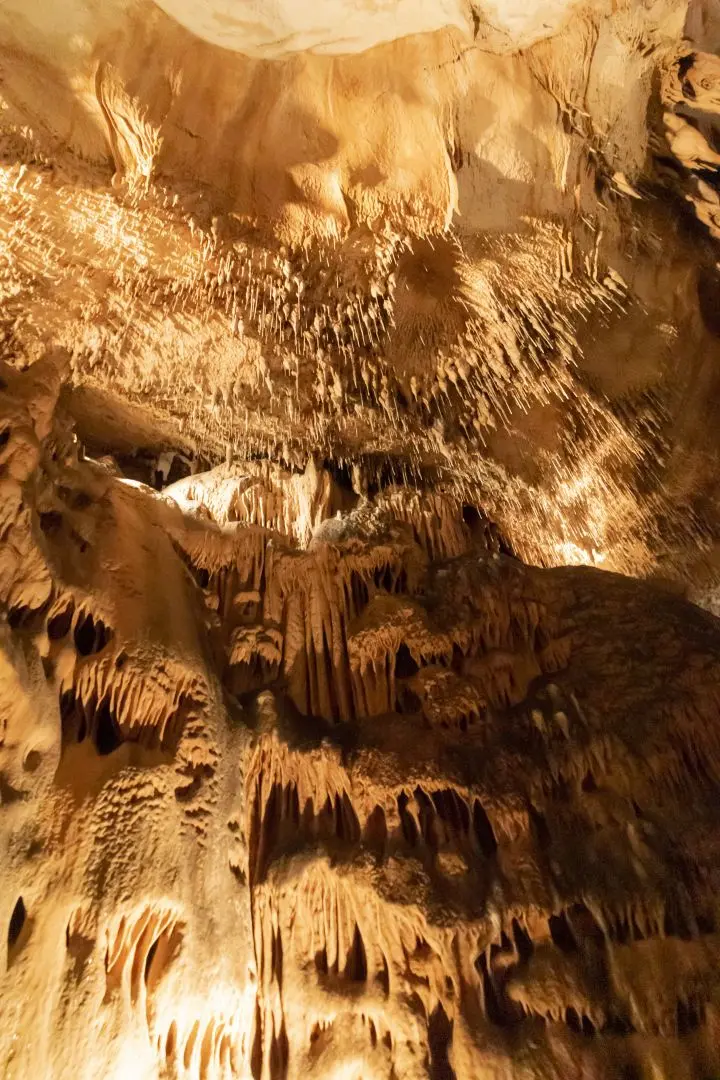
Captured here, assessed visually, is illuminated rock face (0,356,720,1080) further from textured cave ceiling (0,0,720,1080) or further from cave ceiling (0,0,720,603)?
cave ceiling (0,0,720,603)

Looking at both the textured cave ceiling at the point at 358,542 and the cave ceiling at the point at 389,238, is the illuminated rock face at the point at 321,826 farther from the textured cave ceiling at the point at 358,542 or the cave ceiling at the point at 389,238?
the cave ceiling at the point at 389,238

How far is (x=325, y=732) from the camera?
4.09 m

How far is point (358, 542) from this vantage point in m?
5.30

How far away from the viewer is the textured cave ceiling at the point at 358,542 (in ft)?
10.0

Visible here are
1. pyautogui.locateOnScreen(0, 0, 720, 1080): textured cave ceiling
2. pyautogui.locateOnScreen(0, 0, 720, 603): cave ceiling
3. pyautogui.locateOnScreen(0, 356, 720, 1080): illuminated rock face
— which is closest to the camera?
pyautogui.locateOnScreen(0, 356, 720, 1080): illuminated rock face

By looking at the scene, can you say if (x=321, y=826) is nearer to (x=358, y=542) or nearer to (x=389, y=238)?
(x=358, y=542)

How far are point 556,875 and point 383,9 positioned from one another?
473 cm

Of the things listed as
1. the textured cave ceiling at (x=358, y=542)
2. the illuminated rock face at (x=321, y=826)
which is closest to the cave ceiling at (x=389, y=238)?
the textured cave ceiling at (x=358, y=542)

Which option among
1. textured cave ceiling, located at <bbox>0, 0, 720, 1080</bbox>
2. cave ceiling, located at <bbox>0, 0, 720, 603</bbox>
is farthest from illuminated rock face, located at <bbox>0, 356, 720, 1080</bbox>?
cave ceiling, located at <bbox>0, 0, 720, 603</bbox>

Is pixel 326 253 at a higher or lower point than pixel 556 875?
higher

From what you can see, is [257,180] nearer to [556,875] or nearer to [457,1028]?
[556,875]

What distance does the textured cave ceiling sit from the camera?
306cm

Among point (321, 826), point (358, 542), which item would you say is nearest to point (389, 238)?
point (358, 542)

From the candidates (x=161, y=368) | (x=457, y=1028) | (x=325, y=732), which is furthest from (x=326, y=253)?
(x=457, y=1028)
